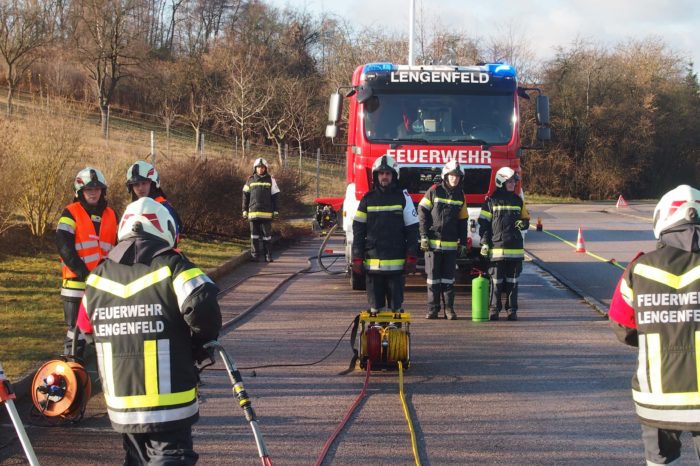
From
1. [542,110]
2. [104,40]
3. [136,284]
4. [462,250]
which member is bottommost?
[462,250]

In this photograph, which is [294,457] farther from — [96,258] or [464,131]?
[464,131]

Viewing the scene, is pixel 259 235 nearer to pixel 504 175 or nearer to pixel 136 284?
pixel 504 175

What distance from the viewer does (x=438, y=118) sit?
41.3ft

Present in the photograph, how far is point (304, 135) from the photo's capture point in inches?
1598

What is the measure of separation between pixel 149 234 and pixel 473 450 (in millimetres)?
2871

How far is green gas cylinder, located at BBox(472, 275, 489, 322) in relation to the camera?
10.6m

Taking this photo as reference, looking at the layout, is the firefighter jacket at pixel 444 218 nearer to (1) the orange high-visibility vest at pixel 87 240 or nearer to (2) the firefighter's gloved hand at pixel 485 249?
(2) the firefighter's gloved hand at pixel 485 249

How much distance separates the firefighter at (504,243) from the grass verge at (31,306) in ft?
17.3

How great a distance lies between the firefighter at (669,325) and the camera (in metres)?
3.93

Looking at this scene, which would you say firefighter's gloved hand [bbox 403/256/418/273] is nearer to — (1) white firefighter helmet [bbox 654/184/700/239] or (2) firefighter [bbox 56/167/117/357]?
(2) firefighter [bbox 56/167/117/357]

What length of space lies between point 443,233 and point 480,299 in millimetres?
960

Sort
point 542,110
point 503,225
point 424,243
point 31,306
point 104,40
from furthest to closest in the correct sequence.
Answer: point 104,40
point 542,110
point 503,225
point 424,243
point 31,306

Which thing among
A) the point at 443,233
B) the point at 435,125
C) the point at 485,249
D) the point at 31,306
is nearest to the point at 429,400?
the point at 443,233

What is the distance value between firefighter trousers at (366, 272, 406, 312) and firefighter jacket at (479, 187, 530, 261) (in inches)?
88.4
